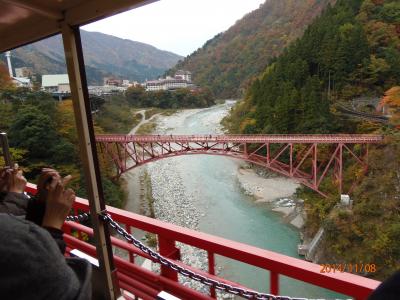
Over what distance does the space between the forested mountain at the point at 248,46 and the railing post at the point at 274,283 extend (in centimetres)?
2546

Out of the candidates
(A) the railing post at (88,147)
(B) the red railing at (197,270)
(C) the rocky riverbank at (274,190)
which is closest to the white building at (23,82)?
(B) the red railing at (197,270)

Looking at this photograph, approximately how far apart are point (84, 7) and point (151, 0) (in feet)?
0.96

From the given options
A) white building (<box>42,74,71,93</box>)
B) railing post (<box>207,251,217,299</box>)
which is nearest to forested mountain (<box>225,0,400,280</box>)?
railing post (<box>207,251,217,299</box>)

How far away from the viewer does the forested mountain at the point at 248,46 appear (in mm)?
26891

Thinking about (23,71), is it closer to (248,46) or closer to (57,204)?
(57,204)

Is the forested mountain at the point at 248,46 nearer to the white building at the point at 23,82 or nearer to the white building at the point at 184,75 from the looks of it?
the white building at the point at 184,75

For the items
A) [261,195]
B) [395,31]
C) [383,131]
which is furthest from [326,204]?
[395,31]

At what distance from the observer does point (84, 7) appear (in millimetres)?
996

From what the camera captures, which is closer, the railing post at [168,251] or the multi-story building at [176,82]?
the railing post at [168,251]

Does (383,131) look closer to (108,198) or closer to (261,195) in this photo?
(261,195)

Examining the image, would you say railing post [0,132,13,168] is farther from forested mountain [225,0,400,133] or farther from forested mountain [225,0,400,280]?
forested mountain [225,0,400,133]

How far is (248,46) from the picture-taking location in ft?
110

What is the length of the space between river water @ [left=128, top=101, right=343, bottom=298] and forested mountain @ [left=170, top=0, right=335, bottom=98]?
41.5ft

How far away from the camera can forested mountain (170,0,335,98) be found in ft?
88.2
